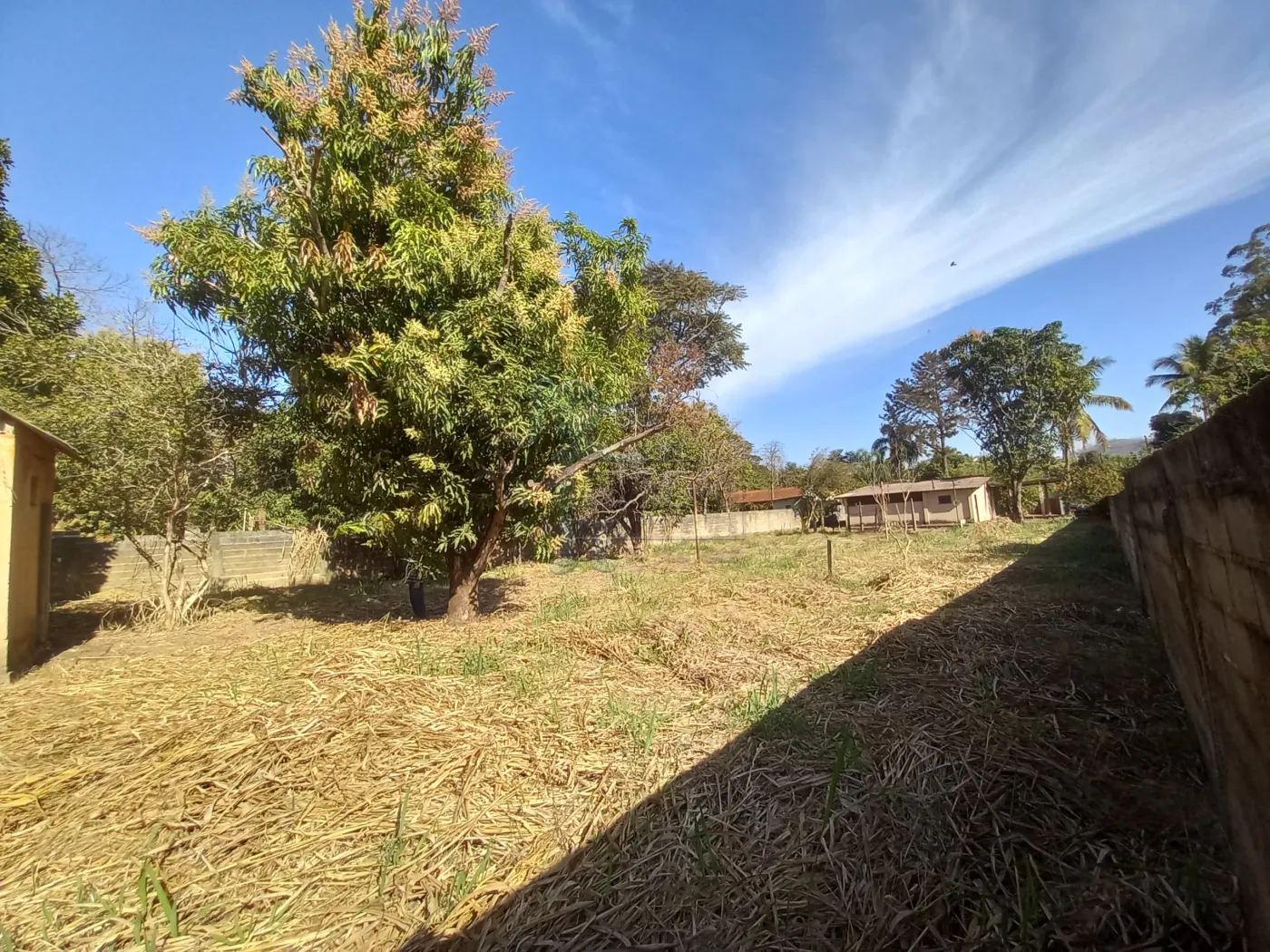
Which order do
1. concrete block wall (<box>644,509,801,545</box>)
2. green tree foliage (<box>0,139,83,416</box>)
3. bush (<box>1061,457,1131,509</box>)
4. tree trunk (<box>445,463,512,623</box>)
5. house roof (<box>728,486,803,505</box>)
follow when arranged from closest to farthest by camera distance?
tree trunk (<box>445,463,512,623</box>) < green tree foliage (<box>0,139,83,416</box>) < concrete block wall (<box>644,509,801,545</box>) < bush (<box>1061,457,1131,509</box>) < house roof (<box>728,486,803,505</box>)

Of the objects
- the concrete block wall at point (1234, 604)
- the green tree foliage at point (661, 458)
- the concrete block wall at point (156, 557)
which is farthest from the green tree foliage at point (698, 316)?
the concrete block wall at point (1234, 604)

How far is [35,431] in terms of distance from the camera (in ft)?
18.0

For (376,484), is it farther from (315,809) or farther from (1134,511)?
(1134,511)

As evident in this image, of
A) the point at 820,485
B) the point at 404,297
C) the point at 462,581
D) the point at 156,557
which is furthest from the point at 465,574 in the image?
the point at 820,485

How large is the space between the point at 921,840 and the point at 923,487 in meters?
30.8

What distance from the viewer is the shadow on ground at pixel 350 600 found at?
7.86m

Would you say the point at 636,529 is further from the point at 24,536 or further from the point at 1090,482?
the point at 1090,482

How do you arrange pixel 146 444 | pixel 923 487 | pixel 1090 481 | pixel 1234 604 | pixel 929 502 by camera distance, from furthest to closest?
pixel 923 487 → pixel 929 502 → pixel 1090 481 → pixel 146 444 → pixel 1234 604

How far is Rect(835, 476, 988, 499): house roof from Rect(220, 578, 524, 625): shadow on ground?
75.3 feet

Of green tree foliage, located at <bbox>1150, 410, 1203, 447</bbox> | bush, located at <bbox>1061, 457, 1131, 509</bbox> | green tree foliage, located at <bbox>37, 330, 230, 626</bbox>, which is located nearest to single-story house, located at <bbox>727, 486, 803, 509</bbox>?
bush, located at <bbox>1061, 457, 1131, 509</bbox>

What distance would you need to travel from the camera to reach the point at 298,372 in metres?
5.72

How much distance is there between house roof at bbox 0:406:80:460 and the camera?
5.26 metres

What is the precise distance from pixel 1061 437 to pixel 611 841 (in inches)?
1207

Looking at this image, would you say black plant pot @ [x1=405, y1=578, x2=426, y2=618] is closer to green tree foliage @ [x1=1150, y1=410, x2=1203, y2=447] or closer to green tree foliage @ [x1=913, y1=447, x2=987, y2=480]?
green tree foliage @ [x1=1150, y1=410, x2=1203, y2=447]
